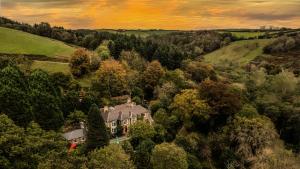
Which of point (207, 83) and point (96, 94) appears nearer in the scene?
point (207, 83)

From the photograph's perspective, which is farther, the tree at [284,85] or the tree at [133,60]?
the tree at [133,60]

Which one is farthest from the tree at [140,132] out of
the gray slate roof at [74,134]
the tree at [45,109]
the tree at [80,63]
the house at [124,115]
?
the tree at [80,63]

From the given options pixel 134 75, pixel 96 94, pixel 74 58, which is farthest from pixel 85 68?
pixel 96 94

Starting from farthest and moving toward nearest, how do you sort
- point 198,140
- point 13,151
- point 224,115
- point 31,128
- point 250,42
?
1. point 250,42
2. point 224,115
3. point 198,140
4. point 31,128
5. point 13,151

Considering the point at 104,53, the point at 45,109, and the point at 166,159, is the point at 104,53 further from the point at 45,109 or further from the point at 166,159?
the point at 166,159

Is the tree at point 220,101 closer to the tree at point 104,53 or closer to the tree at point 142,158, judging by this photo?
the tree at point 142,158

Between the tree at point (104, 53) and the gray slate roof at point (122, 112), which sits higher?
the tree at point (104, 53)

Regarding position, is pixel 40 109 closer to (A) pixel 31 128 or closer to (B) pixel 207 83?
(A) pixel 31 128
